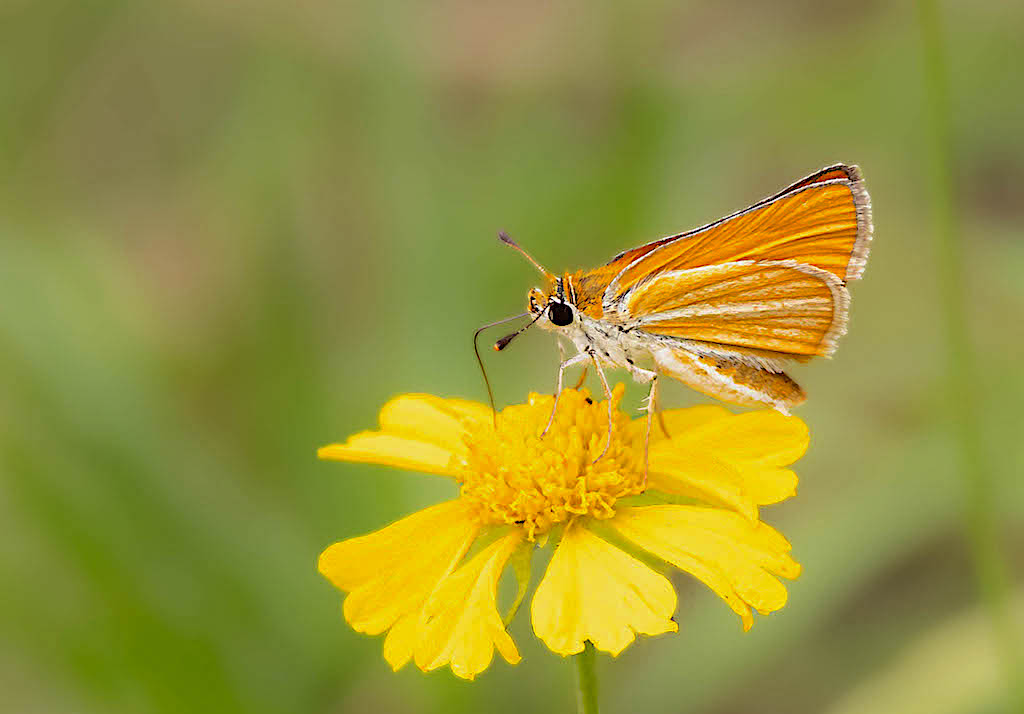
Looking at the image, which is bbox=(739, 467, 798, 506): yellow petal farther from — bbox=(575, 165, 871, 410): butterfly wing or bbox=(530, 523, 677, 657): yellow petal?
bbox=(530, 523, 677, 657): yellow petal

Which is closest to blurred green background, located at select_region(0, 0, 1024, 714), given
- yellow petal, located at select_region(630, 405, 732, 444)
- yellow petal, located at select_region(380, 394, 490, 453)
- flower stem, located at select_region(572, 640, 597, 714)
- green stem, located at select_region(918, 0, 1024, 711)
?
green stem, located at select_region(918, 0, 1024, 711)

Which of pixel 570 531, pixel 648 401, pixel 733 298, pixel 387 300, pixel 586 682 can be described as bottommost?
pixel 586 682

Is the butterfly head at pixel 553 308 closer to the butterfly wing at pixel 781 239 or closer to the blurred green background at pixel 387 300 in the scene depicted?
the butterfly wing at pixel 781 239

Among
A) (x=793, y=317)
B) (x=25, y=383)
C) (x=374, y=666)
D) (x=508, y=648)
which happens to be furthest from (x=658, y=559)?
Result: (x=25, y=383)

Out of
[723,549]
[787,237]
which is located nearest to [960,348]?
[787,237]

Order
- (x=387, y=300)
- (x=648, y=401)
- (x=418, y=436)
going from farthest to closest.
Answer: (x=387, y=300) < (x=418, y=436) < (x=648, y=401)

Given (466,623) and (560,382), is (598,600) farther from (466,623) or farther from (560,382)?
(560,382)

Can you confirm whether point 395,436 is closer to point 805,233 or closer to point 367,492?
point 805,233

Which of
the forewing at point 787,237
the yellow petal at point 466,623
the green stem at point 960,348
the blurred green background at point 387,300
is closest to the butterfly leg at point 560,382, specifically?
the forewing at point 787,237
